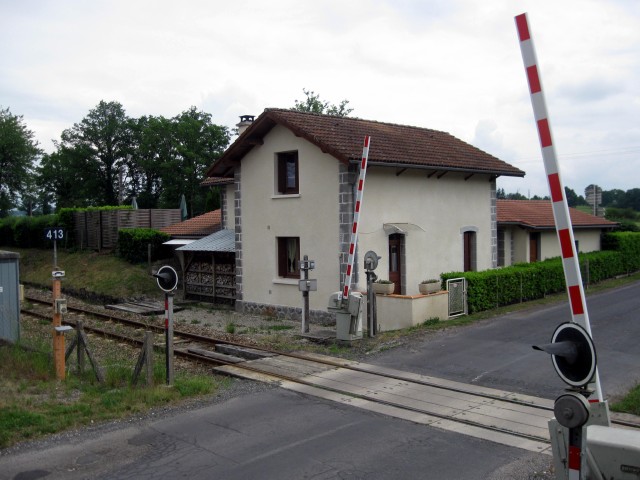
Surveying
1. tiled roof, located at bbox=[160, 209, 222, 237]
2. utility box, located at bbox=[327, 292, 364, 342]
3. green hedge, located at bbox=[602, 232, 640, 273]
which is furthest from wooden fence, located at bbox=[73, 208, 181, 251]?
green hedge, located at bbox=[602, 232, 640, 273]

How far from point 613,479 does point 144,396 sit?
7313 millimetres

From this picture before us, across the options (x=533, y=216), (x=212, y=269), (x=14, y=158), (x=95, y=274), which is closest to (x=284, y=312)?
(x=212, y=269)

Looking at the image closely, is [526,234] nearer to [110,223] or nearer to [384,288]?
[384,288]

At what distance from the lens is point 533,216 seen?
27.1 metres

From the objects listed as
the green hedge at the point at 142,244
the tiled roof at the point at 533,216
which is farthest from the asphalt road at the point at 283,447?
the green hedge at the point at 142,244

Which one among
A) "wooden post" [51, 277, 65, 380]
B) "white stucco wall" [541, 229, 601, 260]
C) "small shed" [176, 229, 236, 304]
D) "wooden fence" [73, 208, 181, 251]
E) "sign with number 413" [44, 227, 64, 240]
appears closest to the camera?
"wooden post" [51, 277, 65, 380]

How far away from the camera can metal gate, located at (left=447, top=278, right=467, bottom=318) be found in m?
17.2

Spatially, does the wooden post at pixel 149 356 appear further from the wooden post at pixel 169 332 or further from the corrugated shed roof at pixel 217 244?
the corrugated shed roof at pixel 217 244

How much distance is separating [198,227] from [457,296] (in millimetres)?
15471

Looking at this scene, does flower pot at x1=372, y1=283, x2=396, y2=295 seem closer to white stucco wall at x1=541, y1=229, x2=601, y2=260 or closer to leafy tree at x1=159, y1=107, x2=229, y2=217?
white stucco wall at x1=541, y1=229, x2=601, y2=260

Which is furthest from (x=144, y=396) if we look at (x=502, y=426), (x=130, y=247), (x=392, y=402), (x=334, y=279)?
(x=130, y=247)

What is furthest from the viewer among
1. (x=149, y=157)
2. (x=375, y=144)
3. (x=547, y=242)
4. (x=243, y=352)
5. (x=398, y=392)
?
(x=149, y=157)

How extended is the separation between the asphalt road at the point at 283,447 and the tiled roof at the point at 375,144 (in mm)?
8392

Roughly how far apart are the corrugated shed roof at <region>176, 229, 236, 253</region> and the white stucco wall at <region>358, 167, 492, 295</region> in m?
6.09
